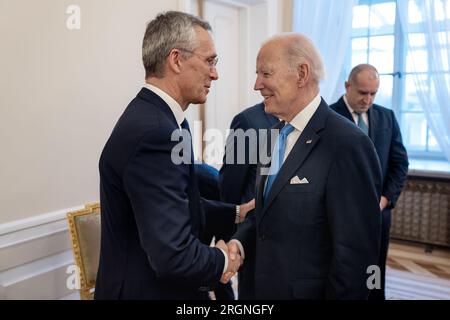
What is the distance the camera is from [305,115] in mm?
1556

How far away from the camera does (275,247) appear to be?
1521 millimetres

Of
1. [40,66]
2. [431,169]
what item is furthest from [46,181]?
[431,169]

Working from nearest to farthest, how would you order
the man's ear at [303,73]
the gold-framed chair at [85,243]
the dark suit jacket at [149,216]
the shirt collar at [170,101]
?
the dark suit jacket at [149,216]
the shirt collar at [170,101]
the man's ear at [303,73]
the gold-framed chair at [85,243]

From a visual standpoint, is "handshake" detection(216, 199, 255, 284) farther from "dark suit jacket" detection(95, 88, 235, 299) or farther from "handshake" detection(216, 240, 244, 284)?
"dark suit jacket" detection(95, 88, 235, 299)

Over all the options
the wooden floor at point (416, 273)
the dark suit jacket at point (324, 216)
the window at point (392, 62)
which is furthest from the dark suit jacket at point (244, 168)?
the window at point (392, 62)

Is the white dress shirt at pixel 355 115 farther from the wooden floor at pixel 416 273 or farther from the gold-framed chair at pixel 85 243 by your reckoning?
the gold-framed chair at pixel 85 243

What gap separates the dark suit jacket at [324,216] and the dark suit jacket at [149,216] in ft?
0.85

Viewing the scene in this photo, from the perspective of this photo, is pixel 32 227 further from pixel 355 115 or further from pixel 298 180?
pixel 355 115

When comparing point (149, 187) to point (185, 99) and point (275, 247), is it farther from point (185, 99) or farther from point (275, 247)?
point (275, 247)

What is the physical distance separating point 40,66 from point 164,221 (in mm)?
1331

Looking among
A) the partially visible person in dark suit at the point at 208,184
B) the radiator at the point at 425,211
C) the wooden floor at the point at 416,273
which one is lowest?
the wooden floor at the point at 416,273

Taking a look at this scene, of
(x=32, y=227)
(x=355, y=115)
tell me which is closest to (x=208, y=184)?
(x=32, y=227)

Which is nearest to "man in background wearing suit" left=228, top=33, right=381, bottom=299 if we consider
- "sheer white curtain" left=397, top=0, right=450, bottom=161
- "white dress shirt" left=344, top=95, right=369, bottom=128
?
"white dress shirt" left=344, top=95, right=369, bottom=128

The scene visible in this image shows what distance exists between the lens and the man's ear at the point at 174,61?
1.33 meters
